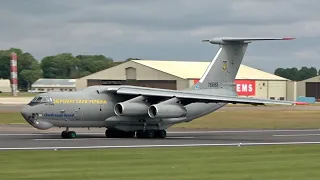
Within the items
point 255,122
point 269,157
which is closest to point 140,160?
point 269,157

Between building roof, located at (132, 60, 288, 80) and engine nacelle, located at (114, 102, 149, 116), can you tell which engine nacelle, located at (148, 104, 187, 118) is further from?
building roof, located at (132, 60, 288, 80)

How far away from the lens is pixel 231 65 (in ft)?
129

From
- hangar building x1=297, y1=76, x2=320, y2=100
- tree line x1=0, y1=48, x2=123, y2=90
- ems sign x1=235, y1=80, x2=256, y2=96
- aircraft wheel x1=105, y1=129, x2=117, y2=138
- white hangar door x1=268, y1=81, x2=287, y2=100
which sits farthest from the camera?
tree line x1=0, y1=48, x2=123, y2=90

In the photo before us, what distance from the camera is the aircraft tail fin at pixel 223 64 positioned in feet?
127

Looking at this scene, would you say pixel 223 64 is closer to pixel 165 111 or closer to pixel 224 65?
pixel 224 65

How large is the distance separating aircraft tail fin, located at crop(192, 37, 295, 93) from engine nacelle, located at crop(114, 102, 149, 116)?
4.70 meters

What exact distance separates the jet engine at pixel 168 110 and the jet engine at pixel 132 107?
1.69 ft

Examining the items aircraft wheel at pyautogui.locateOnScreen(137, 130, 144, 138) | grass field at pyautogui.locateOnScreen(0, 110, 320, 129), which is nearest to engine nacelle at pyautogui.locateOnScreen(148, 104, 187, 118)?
aircraft wheel at pyautogui.locateOnScreen(137, 130, 144, 138)

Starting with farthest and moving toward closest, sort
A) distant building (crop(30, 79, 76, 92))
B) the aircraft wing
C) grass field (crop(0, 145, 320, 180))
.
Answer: distant building (crop(30, 79, 76, 92)) < the aircraft wing < grass field (crop(0, 145, 320, 180))

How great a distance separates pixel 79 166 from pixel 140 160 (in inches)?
101

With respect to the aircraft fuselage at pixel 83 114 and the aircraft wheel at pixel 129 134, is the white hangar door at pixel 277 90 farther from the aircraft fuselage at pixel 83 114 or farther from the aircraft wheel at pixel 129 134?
the aircraft wheel at pixel 129 134

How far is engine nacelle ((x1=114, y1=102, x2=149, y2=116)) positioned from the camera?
34.5 metres

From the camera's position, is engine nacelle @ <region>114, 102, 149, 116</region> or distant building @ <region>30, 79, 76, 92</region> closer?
engine nacelle @ <region>114, 102, 149, 116</region>

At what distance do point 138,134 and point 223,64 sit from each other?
687cm
